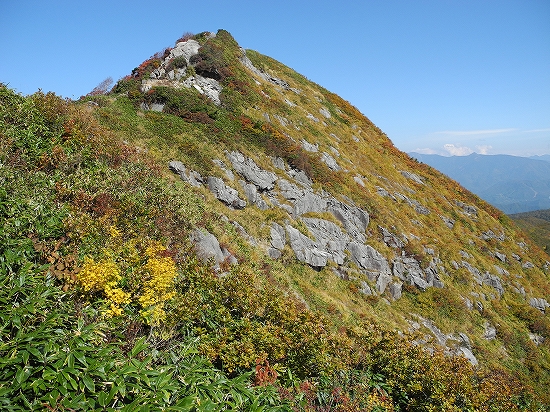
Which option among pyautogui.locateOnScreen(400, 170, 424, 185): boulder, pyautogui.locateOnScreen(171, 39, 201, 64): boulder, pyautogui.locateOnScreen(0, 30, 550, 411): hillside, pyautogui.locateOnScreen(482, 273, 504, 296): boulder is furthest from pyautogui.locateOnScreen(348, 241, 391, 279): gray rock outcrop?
pyautogui.locateOnScreen(171, 39, 201, 64): boulder

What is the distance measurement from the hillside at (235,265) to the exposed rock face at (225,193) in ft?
0.64

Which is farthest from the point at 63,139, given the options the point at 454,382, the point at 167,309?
the point at 454,382

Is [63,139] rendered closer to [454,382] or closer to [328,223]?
[454,382]

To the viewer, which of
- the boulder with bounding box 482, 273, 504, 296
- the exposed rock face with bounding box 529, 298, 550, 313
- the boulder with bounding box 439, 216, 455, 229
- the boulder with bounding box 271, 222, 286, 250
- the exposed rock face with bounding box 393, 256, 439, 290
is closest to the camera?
the boulder with bounding box 271, 222, 286, 250

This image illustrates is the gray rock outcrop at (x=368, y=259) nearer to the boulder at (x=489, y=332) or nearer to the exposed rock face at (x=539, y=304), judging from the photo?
the boulder at (x=489, y=332)

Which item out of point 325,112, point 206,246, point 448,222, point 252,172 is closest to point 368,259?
point 252,172

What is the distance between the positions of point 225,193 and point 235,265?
35.3ft

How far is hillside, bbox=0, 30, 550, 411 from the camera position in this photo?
4969 mm

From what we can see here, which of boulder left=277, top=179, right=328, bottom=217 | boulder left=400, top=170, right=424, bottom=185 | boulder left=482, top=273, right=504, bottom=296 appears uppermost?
boulder left=400, top=170, right=424, bottom=185

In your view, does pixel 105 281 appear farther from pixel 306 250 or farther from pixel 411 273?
pixel 411 273

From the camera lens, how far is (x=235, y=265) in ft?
35.1

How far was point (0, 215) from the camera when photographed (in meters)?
6.51

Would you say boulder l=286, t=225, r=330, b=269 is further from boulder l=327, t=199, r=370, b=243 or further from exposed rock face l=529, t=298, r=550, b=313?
exposed rock face l=529, t=298, r=550, b=313

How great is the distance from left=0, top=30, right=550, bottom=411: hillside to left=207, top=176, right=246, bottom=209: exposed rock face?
20cm
